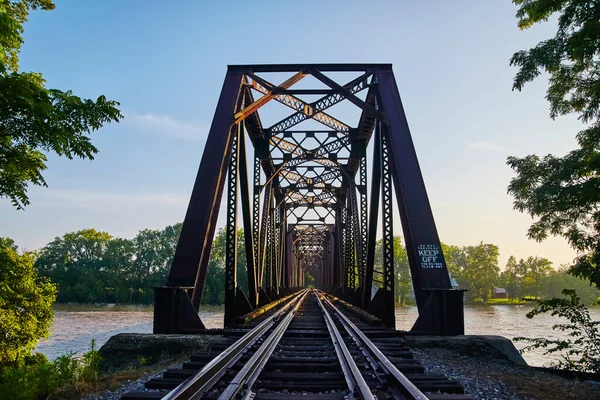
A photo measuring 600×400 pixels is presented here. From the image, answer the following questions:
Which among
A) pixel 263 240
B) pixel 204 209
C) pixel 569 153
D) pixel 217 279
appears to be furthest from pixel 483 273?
pixel 204 209

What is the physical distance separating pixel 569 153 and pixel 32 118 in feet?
32.9

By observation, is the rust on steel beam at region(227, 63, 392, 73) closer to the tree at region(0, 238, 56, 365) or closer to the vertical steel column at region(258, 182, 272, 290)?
the vertical steel column at region(258, 182, 272, 290)

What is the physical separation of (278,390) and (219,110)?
7696mm

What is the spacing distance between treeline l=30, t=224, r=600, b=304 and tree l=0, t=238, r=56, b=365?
47786 millimetres

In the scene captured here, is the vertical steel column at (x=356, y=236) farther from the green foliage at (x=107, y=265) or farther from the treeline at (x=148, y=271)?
the green foliage at (x=107, y=265)

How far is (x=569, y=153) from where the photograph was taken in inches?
369

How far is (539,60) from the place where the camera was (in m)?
7.79

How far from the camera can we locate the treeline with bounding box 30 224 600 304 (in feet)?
238

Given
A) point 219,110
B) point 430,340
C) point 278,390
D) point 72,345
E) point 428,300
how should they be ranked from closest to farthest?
1. point 278,390
2. point 430,340
3. point 428,300
4. point 219,110
5. point 72,345

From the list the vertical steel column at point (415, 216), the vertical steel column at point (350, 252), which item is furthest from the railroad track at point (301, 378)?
the vertical steel column at point (350, 252)

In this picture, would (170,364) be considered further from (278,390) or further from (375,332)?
(375,332)

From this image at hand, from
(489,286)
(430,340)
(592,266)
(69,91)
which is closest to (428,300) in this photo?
(430,340)

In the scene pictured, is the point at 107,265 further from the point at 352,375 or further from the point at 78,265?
the point at 352,375

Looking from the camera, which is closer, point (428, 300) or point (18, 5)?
point (428, 300)
